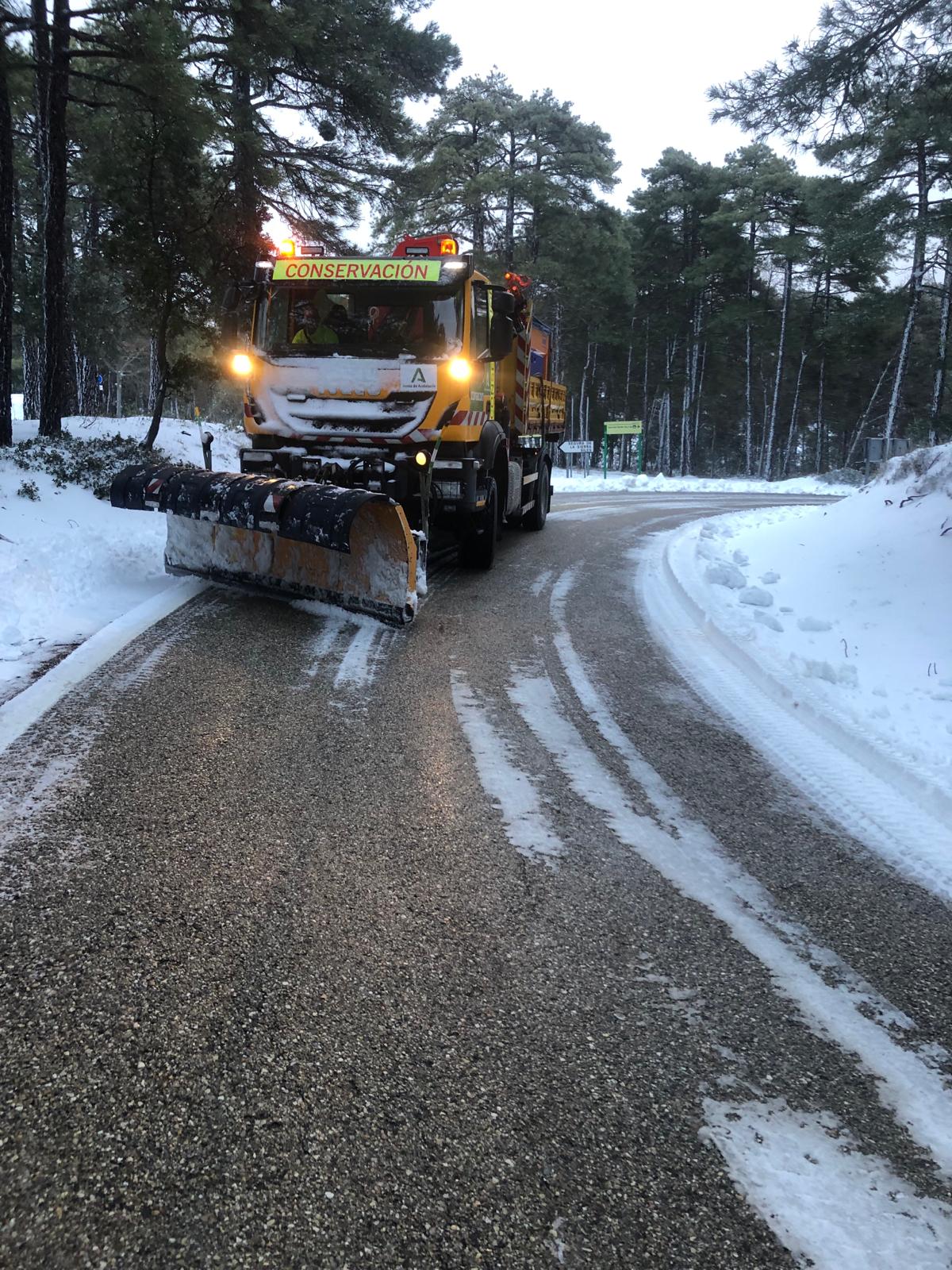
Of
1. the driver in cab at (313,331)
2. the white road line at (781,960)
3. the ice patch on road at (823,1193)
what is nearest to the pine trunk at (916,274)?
the driver in cab at (313,331)

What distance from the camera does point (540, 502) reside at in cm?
1233

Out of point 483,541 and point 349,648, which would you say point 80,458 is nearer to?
point 483,541

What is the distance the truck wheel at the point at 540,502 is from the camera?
39.3 feet

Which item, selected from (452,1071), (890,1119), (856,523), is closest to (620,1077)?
(452,1071)

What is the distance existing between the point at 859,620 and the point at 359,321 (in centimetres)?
523

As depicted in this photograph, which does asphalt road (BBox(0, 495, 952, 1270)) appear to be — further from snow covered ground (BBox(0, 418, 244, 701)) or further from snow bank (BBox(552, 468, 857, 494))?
snow bank (BBox(552, 468, 857, 494))

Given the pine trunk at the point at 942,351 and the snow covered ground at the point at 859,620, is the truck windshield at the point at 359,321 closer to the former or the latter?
the snow covered ground at the point at 859,620

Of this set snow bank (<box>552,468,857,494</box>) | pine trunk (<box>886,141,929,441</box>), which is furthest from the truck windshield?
pine trunk (<box>886,141,929,441</box>)

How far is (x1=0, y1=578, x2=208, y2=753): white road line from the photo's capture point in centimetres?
385

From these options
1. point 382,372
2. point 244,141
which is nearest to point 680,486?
point 244,141

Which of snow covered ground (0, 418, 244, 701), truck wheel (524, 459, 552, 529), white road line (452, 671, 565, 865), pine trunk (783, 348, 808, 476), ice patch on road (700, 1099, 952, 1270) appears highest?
pine trunk (783, 348, 808, 476)

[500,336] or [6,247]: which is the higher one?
[6,247]

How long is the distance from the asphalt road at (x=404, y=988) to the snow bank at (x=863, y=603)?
0.99 metres

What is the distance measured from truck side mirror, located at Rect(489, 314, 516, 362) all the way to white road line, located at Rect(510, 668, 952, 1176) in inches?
195
